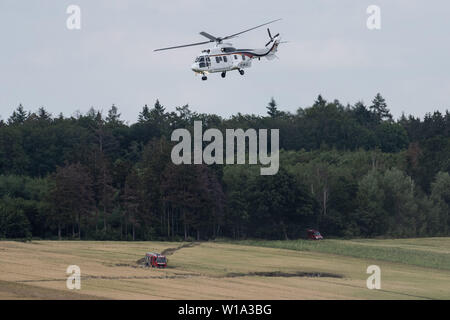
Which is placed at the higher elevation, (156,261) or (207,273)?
(156,261)

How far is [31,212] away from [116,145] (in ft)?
213

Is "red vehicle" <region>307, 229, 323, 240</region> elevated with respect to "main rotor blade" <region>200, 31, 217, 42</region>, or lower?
lower

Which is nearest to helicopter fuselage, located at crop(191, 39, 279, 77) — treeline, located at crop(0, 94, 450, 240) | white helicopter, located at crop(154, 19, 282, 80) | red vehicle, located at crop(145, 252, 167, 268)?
white helicopter, located at crop(154, 19, 282, 80)

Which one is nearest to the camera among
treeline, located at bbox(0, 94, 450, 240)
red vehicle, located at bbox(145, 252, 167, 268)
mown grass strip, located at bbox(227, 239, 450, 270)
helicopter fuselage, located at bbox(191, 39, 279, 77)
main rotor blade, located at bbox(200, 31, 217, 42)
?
main rotor blade, located at bbox(200, 31, 217, 42)

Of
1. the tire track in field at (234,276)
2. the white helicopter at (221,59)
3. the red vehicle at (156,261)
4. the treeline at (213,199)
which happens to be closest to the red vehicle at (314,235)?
the treeline at (213,199)

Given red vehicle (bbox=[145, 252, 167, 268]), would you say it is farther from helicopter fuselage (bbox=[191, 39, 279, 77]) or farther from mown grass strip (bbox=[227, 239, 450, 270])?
mown grass strip (bbox=[227, 239, 450, 270])

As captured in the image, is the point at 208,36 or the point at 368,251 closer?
the point at 208,36

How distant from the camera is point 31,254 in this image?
90.6 meters

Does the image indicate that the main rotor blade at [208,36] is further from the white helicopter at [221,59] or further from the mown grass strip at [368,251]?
the mown grass strip at [368,251]

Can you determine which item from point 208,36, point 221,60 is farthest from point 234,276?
point 208,36

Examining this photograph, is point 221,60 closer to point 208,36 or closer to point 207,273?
point 208,36
